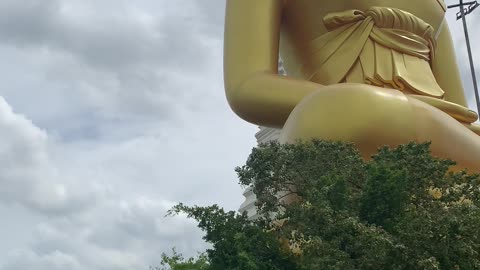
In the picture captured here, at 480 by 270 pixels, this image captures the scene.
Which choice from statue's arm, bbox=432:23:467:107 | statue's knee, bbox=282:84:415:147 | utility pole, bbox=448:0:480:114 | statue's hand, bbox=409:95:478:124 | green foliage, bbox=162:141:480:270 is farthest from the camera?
utility pole, bbox=448:0:480:114

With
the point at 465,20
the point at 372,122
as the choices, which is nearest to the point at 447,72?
the point at 372,122

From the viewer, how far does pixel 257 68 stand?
9070 millimetres

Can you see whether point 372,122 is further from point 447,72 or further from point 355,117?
point 447,72

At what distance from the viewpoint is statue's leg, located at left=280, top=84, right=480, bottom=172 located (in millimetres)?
7727

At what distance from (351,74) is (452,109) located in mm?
1317

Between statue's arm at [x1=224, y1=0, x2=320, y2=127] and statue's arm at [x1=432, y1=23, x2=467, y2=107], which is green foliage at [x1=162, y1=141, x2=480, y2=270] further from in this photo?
statue's arm at [x1=432, y1=23, x2=467, y2=107]

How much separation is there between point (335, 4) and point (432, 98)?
1.79m

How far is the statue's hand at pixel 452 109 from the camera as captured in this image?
8.87 meters

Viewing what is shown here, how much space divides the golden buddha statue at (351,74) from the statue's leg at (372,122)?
0.01m

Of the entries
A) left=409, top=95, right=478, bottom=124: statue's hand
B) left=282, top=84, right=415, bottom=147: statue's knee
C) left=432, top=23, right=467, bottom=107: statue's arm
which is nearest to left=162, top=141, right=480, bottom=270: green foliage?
left=282, top=84, right=415, bottom=147: statue's knee

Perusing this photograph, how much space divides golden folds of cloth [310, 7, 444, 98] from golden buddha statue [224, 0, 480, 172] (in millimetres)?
13

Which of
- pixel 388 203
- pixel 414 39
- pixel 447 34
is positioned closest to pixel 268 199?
pixel 388 203

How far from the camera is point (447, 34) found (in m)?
11.0

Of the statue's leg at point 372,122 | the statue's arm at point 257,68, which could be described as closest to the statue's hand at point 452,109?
the statue's leg at point 372,122
